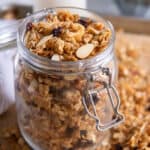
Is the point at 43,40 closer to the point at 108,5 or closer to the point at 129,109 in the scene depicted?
the point at 129,109

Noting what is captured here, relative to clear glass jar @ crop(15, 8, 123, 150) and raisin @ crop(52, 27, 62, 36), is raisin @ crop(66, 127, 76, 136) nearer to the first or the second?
clear glass jar @ crop(15, 8, 123, 150)

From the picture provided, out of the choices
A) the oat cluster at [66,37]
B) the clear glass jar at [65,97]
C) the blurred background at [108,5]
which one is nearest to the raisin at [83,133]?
the clear glass jar at [65,97]

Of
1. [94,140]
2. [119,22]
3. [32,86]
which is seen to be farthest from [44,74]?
[119,22]

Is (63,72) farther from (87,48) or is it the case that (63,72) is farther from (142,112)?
(142,112)

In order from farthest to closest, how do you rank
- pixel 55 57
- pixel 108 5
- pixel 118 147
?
pixel 108 5 → pixel 118 147 → pixel 55 57

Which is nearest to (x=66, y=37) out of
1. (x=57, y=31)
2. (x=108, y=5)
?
(x=57, y=31)
